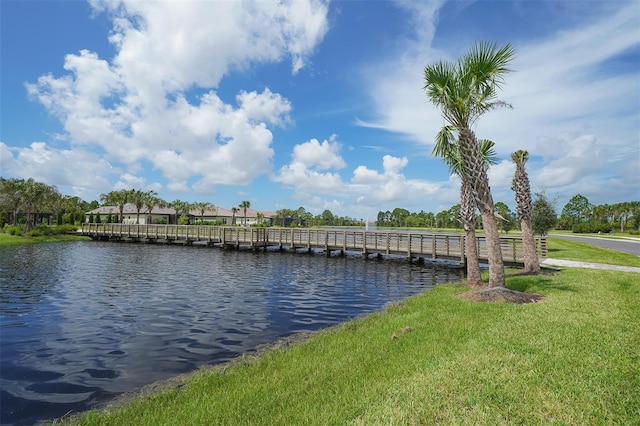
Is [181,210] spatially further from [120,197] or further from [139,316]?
[139,316]

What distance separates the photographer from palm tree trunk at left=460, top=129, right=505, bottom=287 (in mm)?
12289

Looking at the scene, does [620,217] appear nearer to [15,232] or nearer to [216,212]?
[216,212]

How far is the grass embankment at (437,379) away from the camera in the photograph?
4.41m

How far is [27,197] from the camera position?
54.7 m

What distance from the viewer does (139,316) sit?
40.5ft

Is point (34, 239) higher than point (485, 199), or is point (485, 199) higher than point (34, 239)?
point (485, 199)

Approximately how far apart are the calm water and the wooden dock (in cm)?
357

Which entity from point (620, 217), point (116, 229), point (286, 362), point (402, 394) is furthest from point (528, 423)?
point (620, 217)

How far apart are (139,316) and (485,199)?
43.9ft

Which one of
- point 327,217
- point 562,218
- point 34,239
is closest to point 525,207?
point 34,239

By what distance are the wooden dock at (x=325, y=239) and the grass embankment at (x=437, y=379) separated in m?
16.5

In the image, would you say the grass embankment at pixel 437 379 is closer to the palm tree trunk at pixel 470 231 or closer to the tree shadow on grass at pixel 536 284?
the tree shadow on grass at pixel 536 284

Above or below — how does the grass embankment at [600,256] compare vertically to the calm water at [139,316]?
above

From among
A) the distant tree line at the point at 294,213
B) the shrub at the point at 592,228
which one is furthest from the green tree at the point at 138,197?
the shrub at the point at 592,228
